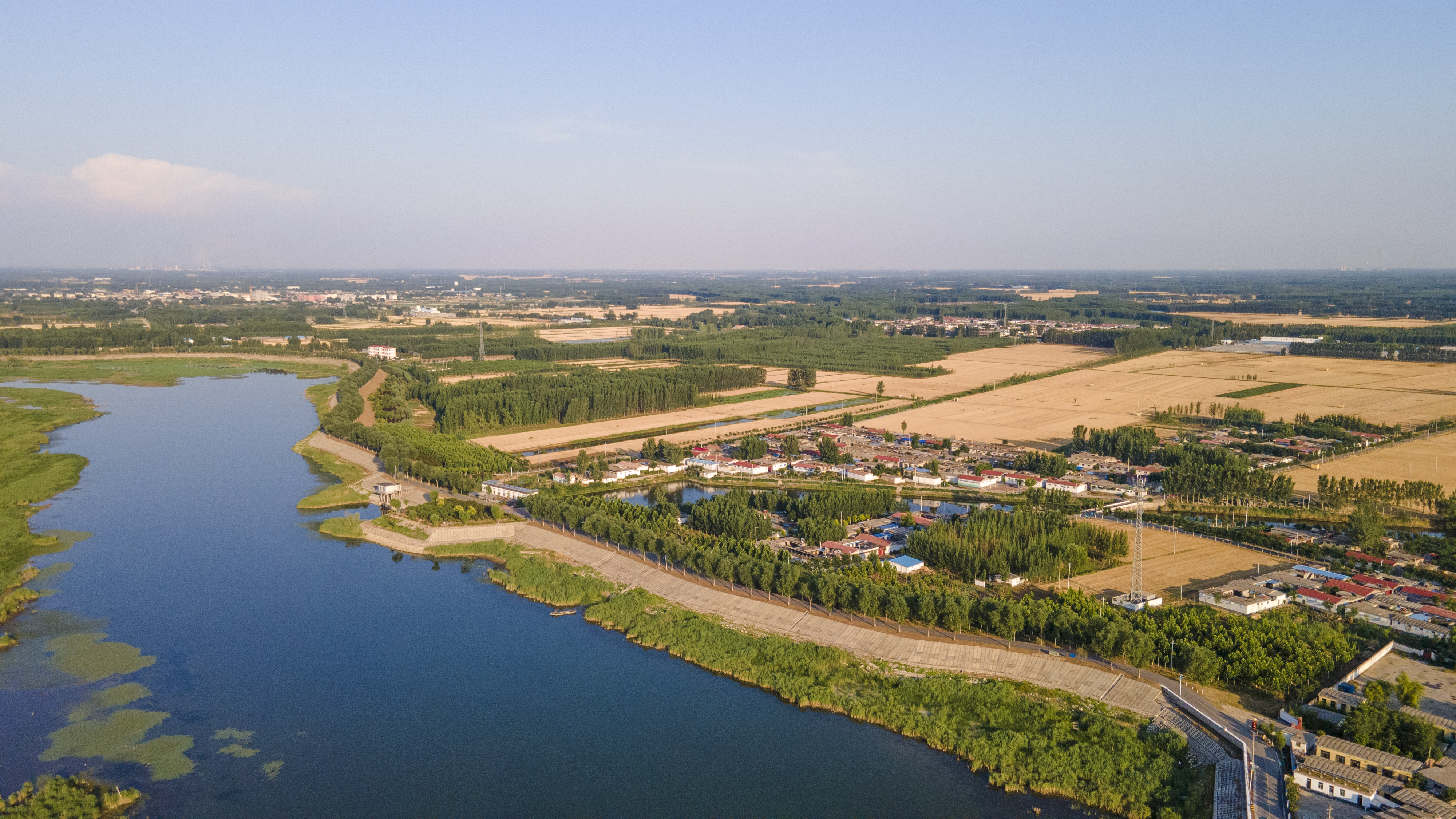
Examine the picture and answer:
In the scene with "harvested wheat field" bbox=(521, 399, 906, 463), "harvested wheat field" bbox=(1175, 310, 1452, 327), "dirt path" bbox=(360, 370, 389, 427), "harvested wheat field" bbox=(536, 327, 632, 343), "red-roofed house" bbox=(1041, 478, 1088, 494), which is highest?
"harvested wheat field" bbox=(1175, 310, 1452, 327)

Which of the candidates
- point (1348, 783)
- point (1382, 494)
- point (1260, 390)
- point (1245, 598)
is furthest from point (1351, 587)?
point (1260, 390)

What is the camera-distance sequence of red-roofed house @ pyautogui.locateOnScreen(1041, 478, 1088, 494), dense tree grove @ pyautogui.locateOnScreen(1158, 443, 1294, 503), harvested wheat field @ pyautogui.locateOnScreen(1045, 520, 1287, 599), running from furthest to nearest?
1. red-roofed house @ pyautogui.locateOnScreen(1041, 478, 1088, 494)
2. dense tree grove @ pyautogui.locateOnScreen(1158, 443, 1294, 503)
3. harvested wheat field @ pyautogui.locateOnScreen(1045, 520, 1287, 599)

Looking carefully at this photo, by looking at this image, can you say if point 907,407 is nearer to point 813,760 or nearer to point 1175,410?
point 1175,410

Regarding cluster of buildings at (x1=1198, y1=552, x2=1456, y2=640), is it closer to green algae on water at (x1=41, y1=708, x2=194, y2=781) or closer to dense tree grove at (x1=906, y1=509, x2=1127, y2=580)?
dense tree grove at (x1=906, y1=509, x2=1127, y2=580)

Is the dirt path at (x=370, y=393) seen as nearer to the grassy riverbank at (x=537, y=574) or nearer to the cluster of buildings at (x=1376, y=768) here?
the grassy riverbank at (x=537, y=574)

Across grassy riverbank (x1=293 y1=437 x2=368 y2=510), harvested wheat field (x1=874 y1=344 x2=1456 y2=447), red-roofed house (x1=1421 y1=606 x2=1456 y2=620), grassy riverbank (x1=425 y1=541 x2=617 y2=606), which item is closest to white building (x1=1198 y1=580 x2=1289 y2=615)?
red-roofed house (x1=1421 y1=606 x2=1456 y2=620)

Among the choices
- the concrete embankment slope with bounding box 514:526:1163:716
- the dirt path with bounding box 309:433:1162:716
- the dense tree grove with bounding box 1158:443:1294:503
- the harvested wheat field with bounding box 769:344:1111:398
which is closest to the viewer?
the concrete embankment slope with bounding box 514:526:1163:716

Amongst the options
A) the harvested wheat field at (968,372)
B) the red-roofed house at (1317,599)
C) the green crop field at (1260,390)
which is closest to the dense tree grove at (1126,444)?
the red-roofed house at (1317,599)
